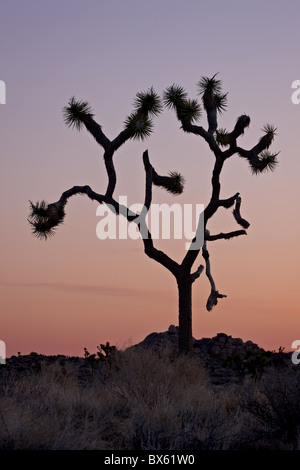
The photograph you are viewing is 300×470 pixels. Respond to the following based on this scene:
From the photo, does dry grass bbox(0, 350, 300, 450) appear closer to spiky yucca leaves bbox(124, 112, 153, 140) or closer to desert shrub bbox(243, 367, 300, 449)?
desert shrub bbox(243, 367, 300, 449)

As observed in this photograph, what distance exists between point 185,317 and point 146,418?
12.1 m

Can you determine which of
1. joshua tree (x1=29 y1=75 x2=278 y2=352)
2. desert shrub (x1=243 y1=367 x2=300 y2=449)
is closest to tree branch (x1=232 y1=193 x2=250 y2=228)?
joshua tree (x1=29 y1=75 x2=278 y2=352)

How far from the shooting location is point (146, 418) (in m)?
10.2

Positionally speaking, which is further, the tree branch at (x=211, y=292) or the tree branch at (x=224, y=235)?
the tree branch at (x=211, y=292)

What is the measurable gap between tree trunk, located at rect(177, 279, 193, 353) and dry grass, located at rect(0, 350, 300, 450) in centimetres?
824

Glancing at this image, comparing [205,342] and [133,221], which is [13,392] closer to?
[133,221]

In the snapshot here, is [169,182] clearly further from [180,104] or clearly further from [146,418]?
[146,418]

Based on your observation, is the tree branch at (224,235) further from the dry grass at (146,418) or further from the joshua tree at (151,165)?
the dry grass at (146,418)

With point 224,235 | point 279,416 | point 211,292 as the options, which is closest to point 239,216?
point 224,235

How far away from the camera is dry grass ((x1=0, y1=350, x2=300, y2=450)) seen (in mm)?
9039

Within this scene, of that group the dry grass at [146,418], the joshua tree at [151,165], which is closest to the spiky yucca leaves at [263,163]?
the joshua tree at [151,165]

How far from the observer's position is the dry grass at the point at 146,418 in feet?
29.7

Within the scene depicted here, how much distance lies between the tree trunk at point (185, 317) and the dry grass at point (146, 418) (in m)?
8.24

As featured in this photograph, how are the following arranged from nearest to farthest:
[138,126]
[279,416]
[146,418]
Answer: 1. [279,416]
2. [146,418]
3. [138,126]
